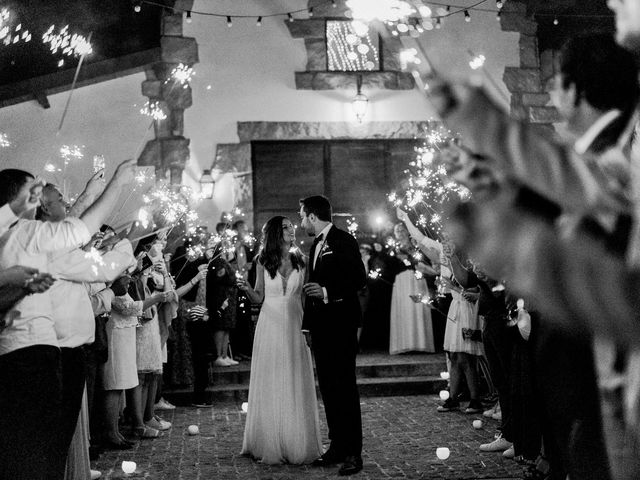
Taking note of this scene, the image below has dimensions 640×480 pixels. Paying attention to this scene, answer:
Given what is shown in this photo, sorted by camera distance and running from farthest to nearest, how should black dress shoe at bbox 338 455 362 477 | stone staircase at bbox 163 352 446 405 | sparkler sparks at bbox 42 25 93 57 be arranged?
stone staircase at bbox 163 352 446 405, sparkler sparks at bbox 42 25 93 57, black dress shoe at bbox 338 455 362 477

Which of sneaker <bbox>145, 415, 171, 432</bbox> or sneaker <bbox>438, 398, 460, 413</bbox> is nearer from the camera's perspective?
sneaker <bbox>145, 415, 171, 432</bbox>

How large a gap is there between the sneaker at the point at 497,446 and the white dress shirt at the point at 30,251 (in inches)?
166

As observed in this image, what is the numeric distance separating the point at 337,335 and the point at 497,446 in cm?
176

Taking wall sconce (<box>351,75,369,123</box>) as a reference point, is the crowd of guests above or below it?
below

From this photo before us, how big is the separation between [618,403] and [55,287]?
3.70 meters

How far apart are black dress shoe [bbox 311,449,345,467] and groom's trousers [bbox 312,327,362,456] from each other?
4cm

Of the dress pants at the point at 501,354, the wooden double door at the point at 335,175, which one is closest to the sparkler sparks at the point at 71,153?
the wooden double door at the point at 335,175

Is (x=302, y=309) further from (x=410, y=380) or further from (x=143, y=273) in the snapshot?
(x=410, y=380)

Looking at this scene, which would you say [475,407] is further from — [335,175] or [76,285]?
[335,175]

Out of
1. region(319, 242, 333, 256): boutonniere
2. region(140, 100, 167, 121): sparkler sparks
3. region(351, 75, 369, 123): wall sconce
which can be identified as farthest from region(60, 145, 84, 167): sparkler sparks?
region(319, 242, 333, 256): boutonniere

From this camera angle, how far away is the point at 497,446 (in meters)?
6.92

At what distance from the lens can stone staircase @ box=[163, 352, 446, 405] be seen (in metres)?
10.3

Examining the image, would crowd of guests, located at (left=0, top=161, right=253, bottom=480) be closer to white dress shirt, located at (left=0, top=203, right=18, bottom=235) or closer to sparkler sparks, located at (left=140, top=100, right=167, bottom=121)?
white dress shirt, located at (left=0, top=203, right=18, bottom=235)

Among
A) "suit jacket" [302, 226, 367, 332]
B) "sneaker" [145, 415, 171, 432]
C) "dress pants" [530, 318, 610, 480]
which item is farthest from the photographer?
"sneaker" [145, 415, 171, 432]
